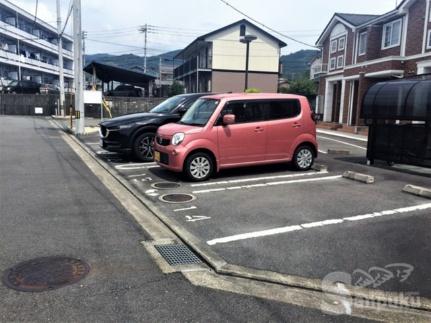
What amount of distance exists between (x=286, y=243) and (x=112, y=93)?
29.7 meters

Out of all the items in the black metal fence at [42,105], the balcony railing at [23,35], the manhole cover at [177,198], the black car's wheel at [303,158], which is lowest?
the manhole cover at [177,198]

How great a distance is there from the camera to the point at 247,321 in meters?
3.42

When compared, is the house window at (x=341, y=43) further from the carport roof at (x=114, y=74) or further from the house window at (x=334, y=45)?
the carport roof at (x=114, y=74)

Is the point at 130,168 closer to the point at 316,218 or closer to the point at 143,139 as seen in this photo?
the point at 143,139

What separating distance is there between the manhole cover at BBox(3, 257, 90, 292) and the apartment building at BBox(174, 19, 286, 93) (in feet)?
121

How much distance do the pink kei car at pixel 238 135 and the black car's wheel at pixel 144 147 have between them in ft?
5.41

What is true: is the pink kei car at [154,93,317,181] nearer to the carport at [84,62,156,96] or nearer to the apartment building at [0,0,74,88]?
the carport at [84,62,156,96]

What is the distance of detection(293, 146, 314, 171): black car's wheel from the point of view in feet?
32.2

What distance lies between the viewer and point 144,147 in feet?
35.8

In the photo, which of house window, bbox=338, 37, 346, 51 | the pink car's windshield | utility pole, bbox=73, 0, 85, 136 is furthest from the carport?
the pink car's windshield

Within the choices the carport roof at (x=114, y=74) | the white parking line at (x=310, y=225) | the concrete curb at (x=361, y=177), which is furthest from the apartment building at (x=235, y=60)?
the white parking line at (x=310, y=225)

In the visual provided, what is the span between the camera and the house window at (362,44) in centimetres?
2849

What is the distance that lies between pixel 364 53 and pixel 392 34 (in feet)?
9.29

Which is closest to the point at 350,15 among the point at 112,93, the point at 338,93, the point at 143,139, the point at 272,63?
the point at 338,93
